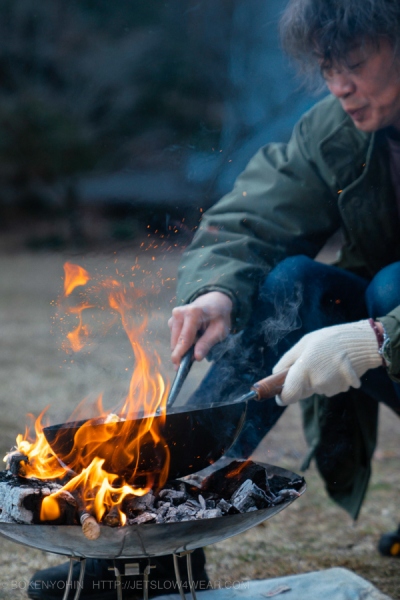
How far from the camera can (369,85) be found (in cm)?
178

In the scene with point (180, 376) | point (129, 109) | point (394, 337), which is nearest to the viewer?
point (394, 337)

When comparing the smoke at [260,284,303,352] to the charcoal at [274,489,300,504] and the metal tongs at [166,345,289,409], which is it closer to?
the metal tongs at [166,345,289,409]

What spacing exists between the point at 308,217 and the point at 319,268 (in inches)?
7.4

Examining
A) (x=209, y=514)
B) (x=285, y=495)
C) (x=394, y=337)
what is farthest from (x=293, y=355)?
(x=209, y=514)

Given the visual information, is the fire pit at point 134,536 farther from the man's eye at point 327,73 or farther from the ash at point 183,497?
the man's eye at point 327,73

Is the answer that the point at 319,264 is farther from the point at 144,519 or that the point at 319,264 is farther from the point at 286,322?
the point at 144,519

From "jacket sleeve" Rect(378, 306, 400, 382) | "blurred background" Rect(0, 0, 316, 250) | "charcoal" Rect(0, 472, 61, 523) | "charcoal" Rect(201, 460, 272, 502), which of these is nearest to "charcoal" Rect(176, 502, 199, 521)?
"charcoal" Rect(201, 460, 272, 502)

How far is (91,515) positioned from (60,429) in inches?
8.7

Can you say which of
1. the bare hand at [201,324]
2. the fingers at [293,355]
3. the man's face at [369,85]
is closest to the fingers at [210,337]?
the bare hand at [201,324]

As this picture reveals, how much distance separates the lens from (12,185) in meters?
9.14

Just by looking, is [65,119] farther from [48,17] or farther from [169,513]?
[169,513]

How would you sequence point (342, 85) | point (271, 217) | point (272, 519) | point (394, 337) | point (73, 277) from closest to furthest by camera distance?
point (394, 337) < point (342, 85) < point (73, 277) < point (271, 217) < point (272, 519)

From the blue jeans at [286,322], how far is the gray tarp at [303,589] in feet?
1.14

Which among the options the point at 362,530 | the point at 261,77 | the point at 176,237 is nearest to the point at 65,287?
the point at 176,237
